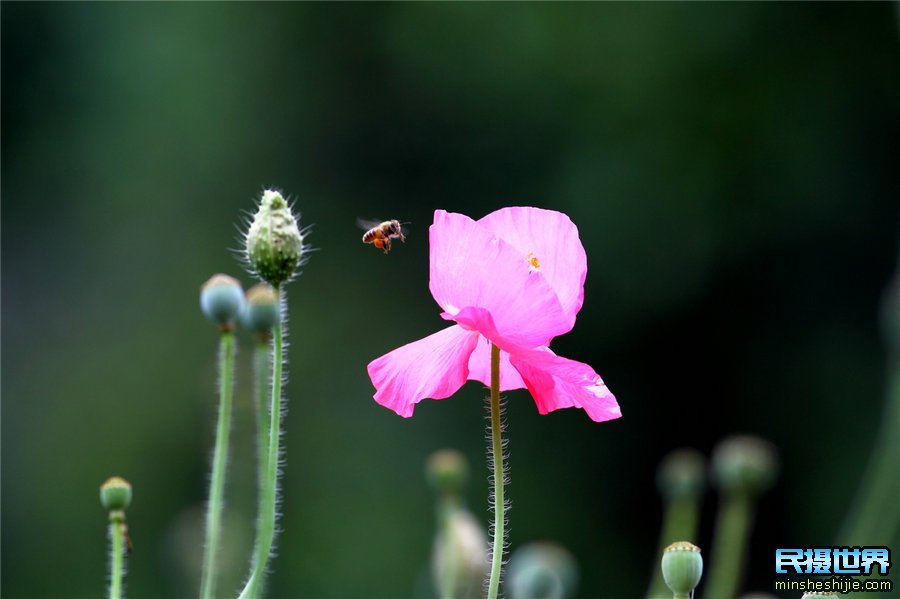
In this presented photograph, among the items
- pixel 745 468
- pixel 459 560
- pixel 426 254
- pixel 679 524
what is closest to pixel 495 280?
pixel 459 560

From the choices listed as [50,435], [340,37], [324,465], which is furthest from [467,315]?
[340,37]

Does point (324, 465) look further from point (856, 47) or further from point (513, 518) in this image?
point (856, 47)

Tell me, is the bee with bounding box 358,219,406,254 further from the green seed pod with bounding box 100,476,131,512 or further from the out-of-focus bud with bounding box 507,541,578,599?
the green seed pod with bounding box 100,476,131,512

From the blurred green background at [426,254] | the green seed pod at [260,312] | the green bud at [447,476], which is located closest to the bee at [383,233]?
the green bud at [447,476]

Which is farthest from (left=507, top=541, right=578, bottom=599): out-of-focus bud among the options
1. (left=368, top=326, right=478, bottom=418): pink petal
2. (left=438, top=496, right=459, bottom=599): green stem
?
(left=368, top=326, right=478, bottom=418): pink petal

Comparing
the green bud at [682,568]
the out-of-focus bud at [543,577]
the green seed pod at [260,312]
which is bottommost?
the green bud at [682,568]

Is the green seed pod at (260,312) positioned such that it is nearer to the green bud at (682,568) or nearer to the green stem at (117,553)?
the green stem at (117,553)

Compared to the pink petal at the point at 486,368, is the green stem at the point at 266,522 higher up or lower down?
lower down
